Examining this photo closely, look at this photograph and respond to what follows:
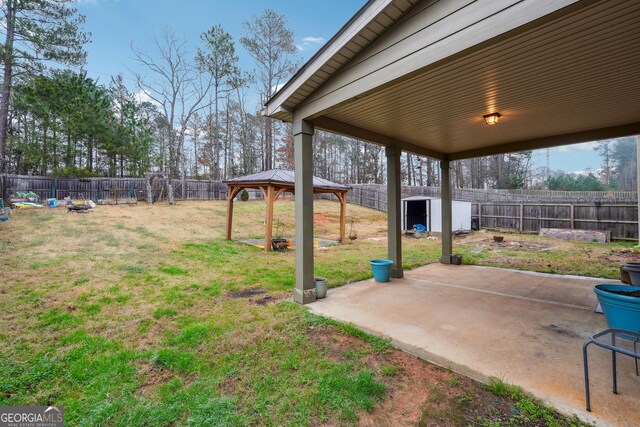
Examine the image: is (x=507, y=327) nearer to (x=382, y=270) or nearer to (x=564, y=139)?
(x=382, y=270)

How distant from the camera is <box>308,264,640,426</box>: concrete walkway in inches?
81.0

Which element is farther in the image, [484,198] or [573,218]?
[484,198]

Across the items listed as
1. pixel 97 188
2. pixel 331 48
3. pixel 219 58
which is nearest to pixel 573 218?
pixel 331 48

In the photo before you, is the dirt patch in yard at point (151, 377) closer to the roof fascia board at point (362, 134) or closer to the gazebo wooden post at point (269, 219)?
the roof fascia board at point (362, 134)

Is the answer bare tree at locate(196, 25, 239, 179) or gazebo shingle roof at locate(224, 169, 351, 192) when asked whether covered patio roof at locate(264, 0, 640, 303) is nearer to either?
gazebo shingle roof at locate(224, 169, 351, 192)

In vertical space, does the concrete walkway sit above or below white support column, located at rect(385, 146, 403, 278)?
below

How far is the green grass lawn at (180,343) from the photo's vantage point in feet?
6.46

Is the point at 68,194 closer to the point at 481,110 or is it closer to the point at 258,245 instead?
the point at 258,245

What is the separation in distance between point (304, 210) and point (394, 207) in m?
2.03

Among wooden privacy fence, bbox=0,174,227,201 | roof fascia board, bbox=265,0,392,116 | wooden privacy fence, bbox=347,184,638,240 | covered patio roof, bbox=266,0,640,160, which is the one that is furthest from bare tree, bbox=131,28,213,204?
wooden privacy fence, bbox=347,184,638,240

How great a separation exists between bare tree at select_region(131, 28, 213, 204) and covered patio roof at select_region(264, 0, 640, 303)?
1659cm

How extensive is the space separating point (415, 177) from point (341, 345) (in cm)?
2985

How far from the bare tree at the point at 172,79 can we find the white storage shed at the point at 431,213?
14.4 metres

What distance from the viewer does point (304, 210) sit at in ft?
13.0
